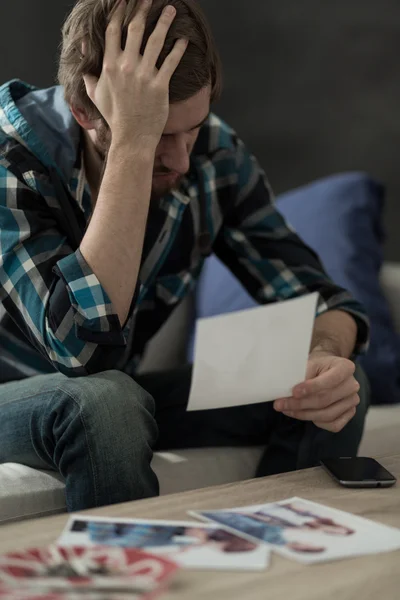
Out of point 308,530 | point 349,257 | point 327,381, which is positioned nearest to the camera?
point 308,530

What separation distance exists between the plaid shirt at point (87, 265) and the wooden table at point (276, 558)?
293 millimetres

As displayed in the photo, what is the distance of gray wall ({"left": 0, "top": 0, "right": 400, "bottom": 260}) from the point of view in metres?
2.39

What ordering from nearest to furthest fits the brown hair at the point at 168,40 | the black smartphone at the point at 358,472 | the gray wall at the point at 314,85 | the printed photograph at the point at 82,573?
the printed photograph at the point at 82,573, the black smartphone at the point at 358,472, the brown hair at the point at 168,40, the gray wall at the point at 314,85

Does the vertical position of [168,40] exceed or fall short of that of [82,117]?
it exceeds it

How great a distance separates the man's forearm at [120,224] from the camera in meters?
1.12

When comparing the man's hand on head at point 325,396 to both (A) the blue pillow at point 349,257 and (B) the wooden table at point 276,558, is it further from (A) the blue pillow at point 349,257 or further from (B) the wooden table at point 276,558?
(A) the blue pillow at point 349,257

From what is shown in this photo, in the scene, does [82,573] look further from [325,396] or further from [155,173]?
[155,173]

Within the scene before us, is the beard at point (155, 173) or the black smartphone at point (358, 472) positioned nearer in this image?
the black smartphone at point (358, 472)

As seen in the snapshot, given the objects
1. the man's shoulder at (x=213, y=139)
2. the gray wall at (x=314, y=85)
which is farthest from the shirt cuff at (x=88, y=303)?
the gray wall at (x=314, y=85)

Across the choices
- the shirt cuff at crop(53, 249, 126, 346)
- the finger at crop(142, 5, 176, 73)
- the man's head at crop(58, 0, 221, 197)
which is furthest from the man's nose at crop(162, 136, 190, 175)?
the shirt cuff at crop(53, 249, 126, 346)

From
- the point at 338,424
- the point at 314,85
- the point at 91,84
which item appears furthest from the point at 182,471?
the point at 314,85

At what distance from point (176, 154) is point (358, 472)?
520mm

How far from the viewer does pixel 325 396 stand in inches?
44.3

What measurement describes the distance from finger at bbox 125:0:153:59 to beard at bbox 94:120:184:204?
12cm
